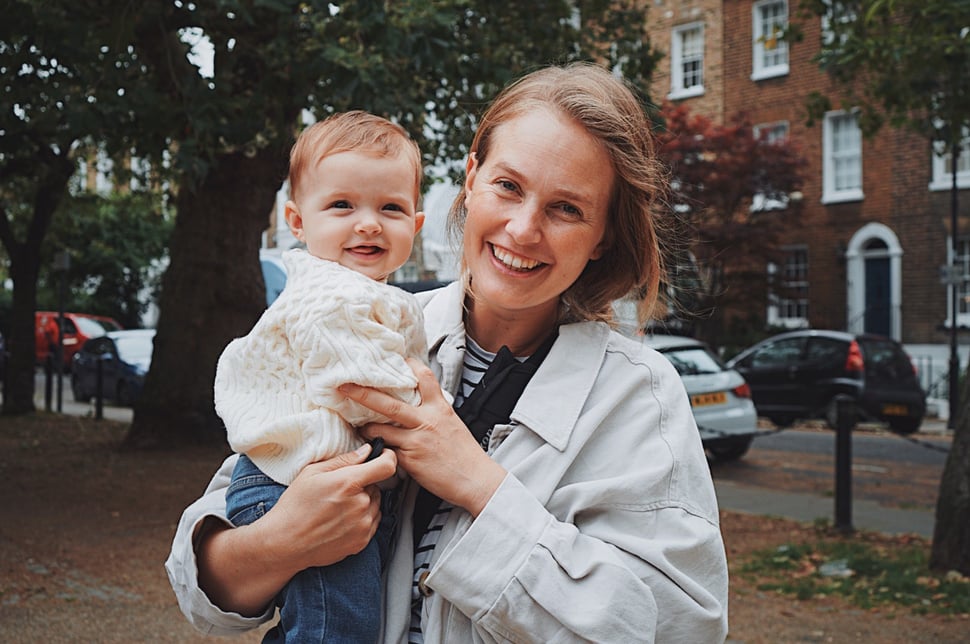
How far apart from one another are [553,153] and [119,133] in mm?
7601

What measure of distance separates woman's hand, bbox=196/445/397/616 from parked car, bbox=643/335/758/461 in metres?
11.0

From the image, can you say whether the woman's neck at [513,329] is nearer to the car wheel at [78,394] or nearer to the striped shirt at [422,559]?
the striped shirt at [422,559]

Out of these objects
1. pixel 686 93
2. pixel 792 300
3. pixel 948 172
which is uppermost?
pixel 686 93

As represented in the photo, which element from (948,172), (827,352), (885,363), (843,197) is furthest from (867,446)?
(843,197)

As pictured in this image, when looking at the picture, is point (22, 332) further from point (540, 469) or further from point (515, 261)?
point (540, 469)

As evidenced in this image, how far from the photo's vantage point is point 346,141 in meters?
2.28

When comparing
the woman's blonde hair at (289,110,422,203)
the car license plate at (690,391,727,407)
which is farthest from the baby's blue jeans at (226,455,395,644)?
the car license plate at (690,391,727,407)

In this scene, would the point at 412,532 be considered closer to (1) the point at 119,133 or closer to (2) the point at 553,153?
(2) the point at 553,153

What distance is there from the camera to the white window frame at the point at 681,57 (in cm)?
2880

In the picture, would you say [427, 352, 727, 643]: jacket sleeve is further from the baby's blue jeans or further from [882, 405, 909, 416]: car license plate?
[882, 405, 909, 416]: car license plate

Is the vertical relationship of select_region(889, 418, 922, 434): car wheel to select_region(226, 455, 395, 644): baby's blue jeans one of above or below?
below

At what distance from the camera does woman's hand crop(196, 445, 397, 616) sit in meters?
1.88

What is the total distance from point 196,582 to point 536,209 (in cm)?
99

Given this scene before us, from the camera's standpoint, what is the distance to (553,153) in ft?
6.67
